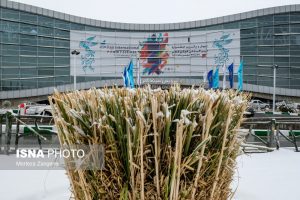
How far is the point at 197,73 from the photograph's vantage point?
61.6 meters

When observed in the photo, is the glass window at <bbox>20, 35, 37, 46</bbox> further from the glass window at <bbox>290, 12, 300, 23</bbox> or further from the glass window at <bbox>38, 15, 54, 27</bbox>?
the glass window at <bbox>290, 12, 300, 23</bbox>

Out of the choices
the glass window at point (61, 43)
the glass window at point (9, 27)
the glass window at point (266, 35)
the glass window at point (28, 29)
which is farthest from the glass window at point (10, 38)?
the glass window at point (266, 35)

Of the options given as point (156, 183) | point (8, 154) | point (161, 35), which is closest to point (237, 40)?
point (161, 35)

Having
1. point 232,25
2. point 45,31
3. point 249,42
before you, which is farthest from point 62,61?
point 249,42

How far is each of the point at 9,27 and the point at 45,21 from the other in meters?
6.94

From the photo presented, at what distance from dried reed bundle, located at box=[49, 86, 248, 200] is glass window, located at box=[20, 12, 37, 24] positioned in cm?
6327

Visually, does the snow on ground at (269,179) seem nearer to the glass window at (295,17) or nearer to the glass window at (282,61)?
the glass window at (282,61)

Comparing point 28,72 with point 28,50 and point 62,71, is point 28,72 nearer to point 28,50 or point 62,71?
point 28,50

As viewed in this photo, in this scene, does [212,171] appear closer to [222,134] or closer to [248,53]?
[222,134]

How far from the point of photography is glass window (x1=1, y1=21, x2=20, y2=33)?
2224 inches

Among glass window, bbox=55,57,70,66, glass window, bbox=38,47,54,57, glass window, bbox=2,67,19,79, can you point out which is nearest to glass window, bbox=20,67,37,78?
glass window, bbox=2,67,19,79

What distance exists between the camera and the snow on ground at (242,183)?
306 cm

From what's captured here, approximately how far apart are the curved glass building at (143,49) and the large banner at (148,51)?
188 mm

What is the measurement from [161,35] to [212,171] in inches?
2532
